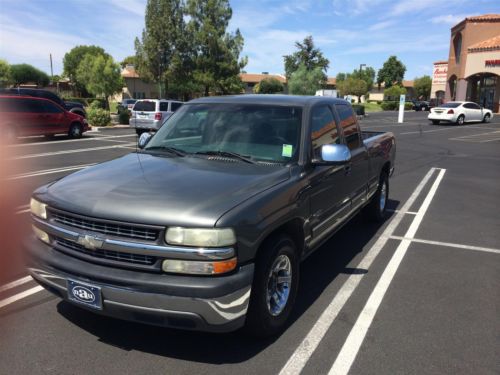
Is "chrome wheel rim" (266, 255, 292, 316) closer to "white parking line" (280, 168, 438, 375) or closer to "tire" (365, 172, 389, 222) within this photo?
"white parking line" (280, 168, 438, 375)

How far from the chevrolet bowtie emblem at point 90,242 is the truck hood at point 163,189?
150 millimetres

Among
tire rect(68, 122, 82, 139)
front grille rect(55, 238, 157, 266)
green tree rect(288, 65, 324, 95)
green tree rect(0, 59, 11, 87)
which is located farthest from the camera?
green tree rect(0, 59, 11, 87)

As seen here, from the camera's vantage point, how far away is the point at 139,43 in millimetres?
38562

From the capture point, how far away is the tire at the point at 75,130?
18125 mm

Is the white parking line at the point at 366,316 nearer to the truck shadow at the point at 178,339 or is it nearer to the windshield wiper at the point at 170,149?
the truck shadow at the point at 178,339

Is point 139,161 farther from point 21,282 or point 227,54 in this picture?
point 227,54

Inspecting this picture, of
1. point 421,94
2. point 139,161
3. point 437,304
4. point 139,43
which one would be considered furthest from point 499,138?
point 421,94

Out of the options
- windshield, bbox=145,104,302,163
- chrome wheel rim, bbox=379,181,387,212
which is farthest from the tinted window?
windshield, bbox=145,104,302,163

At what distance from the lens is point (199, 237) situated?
263 centimetres

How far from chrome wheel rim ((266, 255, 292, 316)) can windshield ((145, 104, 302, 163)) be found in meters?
0.89

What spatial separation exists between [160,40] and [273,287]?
38.1m

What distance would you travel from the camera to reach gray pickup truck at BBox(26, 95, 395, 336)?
8.68 feet

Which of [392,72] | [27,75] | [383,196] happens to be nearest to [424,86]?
[392,72]

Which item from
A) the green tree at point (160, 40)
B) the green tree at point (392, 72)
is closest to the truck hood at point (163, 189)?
the green tree at point (160, 40)
